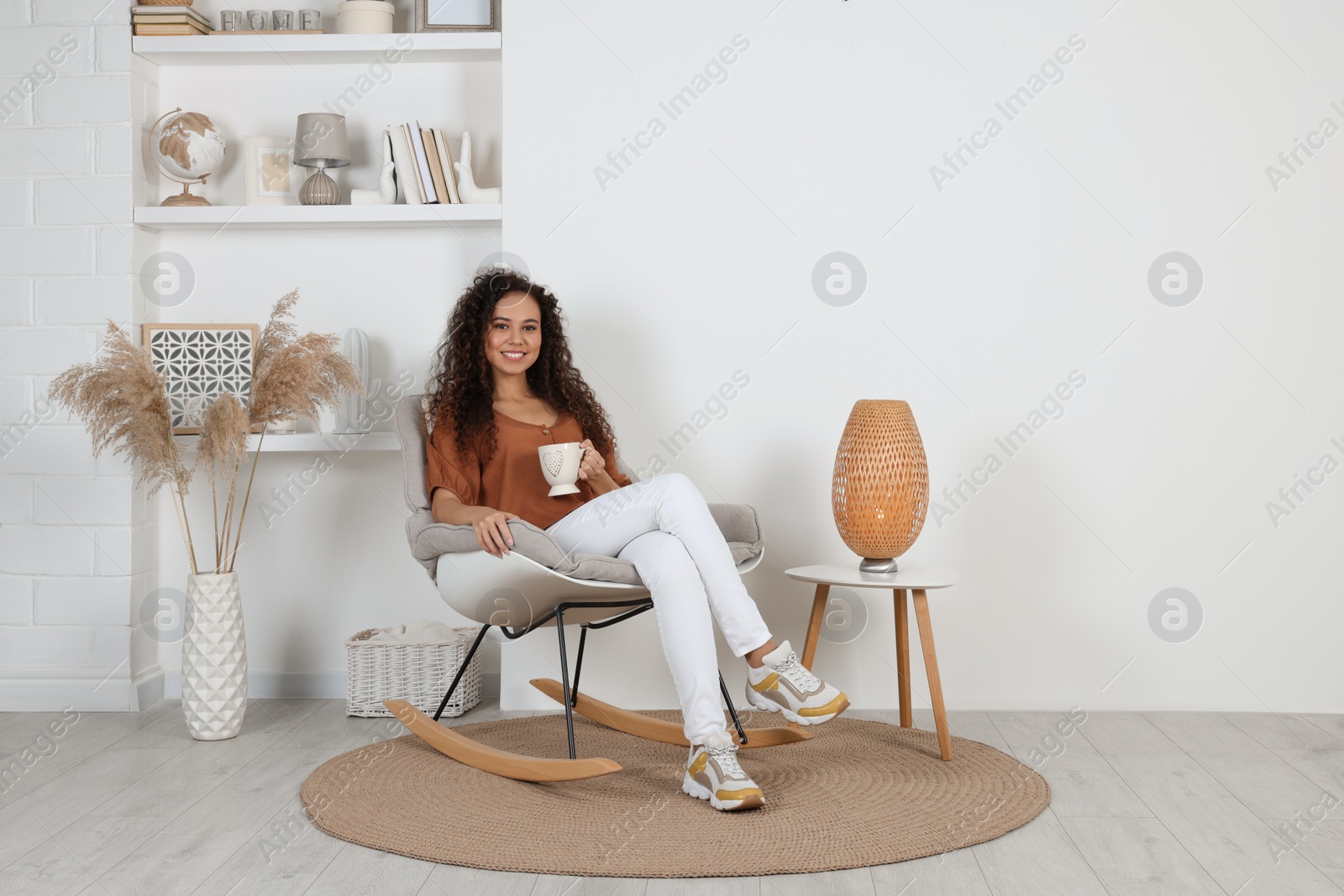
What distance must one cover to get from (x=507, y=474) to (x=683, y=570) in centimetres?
57

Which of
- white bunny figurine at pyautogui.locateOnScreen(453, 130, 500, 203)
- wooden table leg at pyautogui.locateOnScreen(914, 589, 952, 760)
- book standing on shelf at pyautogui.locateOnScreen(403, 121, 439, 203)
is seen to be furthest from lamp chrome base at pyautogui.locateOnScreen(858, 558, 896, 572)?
book standing on shelf at pyautogui.locateOnScreen(403, 121, 439, 203)

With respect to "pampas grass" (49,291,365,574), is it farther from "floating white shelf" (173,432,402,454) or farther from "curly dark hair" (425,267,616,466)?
"curly dark hair" (425,267,616,466)

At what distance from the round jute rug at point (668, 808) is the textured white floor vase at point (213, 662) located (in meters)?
0.36

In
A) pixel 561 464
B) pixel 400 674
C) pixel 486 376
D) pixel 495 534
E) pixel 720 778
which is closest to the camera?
pixel 720 778

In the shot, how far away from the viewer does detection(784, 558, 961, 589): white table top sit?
7.90 feet

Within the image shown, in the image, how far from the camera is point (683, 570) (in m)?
2.16

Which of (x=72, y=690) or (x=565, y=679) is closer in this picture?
(x=565, y=679)

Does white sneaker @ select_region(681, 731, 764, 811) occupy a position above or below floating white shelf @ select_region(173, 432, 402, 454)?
below

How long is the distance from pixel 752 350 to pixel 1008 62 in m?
0.97

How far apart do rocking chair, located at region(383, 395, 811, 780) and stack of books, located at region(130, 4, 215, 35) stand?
1250mm

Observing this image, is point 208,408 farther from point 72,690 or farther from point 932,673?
point 932,673

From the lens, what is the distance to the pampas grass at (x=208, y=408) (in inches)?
97.9

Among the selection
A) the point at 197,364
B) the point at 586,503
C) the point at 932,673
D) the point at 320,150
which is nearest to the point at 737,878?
the point at 932,673

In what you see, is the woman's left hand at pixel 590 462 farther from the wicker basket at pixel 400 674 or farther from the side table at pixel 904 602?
the wicker basket at pixel 400 674
